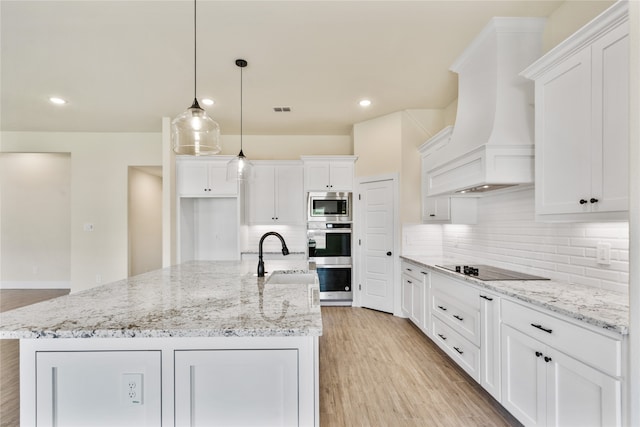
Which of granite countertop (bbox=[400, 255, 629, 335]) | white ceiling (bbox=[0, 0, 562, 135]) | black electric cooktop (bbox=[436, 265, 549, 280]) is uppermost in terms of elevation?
white ceiling (bbox=[0, 0, 562, 135])

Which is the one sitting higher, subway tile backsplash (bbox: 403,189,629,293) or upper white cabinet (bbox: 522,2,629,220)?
upper white cabinet (bbox: 522,2,629,220)

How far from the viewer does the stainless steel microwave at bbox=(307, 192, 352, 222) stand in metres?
4.40

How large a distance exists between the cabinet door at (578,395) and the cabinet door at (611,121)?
2.55ft

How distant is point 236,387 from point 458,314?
199 cm

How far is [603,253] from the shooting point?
5.75 ft

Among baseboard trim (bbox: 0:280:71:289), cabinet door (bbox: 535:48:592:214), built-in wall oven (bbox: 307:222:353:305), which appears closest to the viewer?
cabinet door (bbox: 535:48:592:214)

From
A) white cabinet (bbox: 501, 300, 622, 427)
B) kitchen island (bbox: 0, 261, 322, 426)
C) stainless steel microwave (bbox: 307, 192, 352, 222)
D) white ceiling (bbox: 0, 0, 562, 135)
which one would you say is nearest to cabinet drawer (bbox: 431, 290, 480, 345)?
white cabinet (bbox: 501, 300, 622, 427)

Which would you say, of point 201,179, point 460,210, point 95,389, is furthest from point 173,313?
point 201,179

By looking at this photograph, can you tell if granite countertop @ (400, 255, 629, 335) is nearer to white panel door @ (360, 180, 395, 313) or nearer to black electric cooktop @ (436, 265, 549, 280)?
black electric cooktop @ (436, 265, 549, 280)

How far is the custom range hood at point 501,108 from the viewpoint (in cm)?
212

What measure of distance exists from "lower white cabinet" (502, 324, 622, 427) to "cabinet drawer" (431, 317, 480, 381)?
12.1 inches

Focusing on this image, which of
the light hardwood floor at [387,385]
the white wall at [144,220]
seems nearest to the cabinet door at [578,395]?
the light hardwood floor at [387,385]

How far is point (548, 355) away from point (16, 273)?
848 cm

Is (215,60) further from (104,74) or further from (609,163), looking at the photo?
(609,163)
